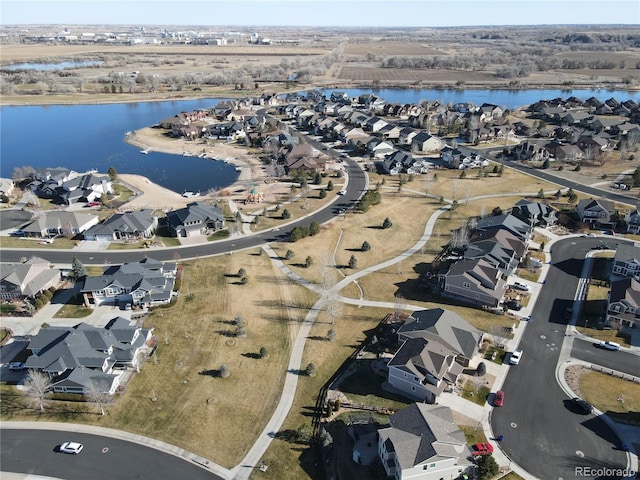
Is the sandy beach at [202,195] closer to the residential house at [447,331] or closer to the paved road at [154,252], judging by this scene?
the paved road at [154,252]

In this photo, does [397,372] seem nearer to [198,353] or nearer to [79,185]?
[198,353]

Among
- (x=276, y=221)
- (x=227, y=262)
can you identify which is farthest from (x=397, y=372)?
(x=276, y=221)

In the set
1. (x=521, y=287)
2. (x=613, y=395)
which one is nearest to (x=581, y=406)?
(x=613, y=395)

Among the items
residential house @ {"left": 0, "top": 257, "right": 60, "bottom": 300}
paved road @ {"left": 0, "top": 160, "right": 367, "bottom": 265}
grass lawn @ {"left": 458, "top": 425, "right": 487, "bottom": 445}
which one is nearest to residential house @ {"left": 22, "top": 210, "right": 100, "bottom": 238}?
paved road @ {"left": 0, "top": 160, "right": 367, "bottom": 265}

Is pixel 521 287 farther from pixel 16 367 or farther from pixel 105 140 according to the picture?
pixel 105 140

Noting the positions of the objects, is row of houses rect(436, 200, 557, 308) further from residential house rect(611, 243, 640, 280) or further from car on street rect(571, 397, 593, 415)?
car on street rect(571, 397, 593, 415)
